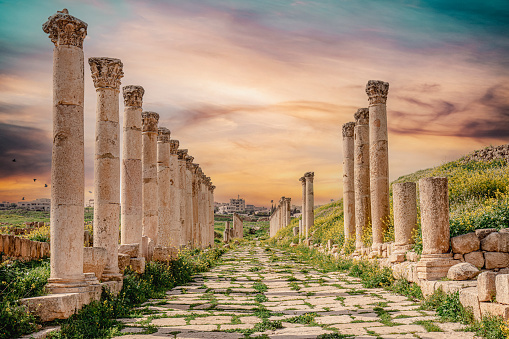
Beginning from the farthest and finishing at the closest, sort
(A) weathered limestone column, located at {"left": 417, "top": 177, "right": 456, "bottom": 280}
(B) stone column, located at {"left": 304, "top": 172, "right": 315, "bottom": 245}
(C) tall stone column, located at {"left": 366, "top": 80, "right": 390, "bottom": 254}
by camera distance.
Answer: (B) stone column, located at {"left": 304, "top": 172, "right": 315, "bottom": 245}
(C) tall stone column, located at {"left": 366, "top": 80, "right": 390, "bottom": 254}
(A) weathered limestone column, located at {"left": 417, "top": 177, "right": 456, "bottom": 280}

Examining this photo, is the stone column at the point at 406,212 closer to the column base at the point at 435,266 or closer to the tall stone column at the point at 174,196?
the column base at the point at 435,266

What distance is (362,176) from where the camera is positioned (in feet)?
65.4

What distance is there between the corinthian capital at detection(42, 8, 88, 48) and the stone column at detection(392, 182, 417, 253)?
9.48 meters

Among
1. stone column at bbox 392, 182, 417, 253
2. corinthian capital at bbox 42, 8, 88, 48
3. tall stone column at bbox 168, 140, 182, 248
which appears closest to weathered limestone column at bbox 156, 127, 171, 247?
tall stone column at bbox 168, 140, 182, 248

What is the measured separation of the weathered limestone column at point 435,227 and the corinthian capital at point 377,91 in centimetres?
610

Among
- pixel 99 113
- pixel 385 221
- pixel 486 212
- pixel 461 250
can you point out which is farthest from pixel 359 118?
pixel 99 113

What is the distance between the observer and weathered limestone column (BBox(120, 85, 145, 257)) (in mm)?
15789

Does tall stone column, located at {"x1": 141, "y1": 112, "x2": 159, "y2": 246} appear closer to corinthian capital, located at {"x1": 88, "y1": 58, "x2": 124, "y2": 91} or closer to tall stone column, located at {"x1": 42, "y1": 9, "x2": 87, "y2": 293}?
corinthian capital, located at {"x1": 88, "y1": 58, "x2": 124, "y2": 91}

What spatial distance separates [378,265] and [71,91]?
417 inches

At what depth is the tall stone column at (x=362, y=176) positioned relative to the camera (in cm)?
1975

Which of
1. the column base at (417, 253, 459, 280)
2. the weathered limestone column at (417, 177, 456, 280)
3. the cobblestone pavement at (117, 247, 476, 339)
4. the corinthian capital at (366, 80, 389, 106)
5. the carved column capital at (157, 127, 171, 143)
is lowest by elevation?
the cobblestone pavement at (117, 247, 476, 339)

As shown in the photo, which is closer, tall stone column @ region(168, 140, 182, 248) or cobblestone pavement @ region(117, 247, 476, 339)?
cobblestone pavement @ region(117, 247, 476, 339)

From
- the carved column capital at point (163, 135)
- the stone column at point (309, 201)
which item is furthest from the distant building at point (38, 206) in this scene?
the carved column capital at point (163, 135)

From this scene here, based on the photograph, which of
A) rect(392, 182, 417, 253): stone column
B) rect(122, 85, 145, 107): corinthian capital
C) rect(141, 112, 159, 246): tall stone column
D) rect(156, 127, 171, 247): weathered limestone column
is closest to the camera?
rect(392, 182, 417, 253): stone column
